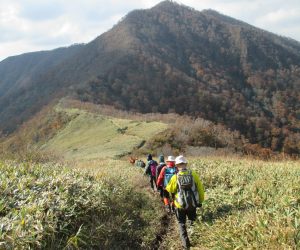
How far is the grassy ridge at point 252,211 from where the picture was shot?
7508 millimetres

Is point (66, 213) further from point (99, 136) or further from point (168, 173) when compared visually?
point (99, 136)

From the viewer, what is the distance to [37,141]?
89000 millimetres

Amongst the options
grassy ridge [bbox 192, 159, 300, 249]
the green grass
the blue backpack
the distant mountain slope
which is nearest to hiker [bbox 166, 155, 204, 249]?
grassy ridge [bbox 192, 159, 300, 249]

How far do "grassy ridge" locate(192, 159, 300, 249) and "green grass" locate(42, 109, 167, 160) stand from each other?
99.4ft

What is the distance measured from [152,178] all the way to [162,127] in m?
41.0

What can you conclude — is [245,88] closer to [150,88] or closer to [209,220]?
[150,88]

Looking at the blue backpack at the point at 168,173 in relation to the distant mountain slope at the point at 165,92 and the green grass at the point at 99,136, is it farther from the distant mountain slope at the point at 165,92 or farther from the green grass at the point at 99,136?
the distant mountain slope at the point at 165,92

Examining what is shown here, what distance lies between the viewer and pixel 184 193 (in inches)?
392

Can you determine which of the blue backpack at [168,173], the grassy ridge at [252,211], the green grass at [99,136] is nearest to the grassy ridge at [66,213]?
the blue backpack at [168,173]

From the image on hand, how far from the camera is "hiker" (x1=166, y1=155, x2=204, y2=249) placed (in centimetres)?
990

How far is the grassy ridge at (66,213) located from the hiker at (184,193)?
132cm

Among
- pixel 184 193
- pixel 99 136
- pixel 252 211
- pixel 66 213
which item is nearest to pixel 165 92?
pixel 99 136

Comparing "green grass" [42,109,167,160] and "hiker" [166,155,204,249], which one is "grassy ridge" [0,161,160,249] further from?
"green grass" [42,109,167,160]

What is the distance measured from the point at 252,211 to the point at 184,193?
157cm
